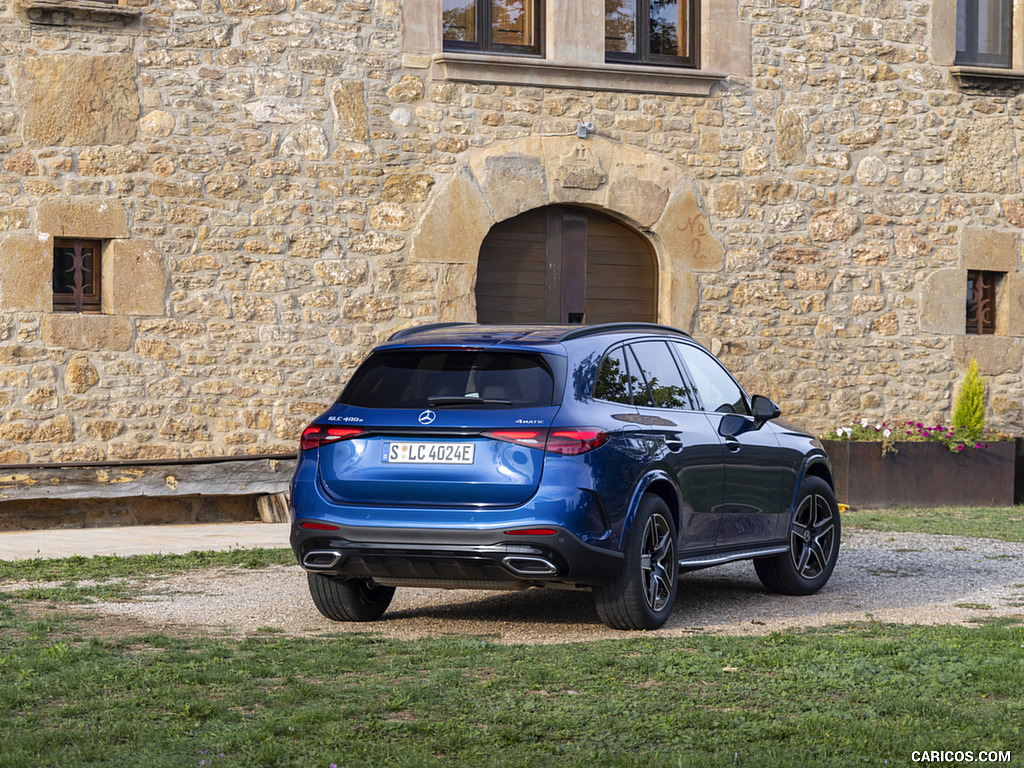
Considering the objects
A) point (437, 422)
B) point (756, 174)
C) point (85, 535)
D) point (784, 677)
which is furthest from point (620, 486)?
point (756, 174)

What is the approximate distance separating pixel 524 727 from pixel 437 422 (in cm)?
221

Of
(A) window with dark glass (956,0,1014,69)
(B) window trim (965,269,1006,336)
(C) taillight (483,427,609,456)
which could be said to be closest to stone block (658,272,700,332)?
(B) window trim (965,269,1006,336)

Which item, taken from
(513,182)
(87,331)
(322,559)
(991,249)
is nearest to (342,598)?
(322,559)

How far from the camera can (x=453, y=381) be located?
6754 mm

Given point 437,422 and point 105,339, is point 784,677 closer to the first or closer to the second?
point 437,422

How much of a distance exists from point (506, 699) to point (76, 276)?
27.9 feet

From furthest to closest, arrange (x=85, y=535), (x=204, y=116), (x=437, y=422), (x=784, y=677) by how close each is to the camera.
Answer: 1. (x=204, y=116)
2. (x=85, y=535)
3. (x=437, y=422)
4. (x=784, y=677)

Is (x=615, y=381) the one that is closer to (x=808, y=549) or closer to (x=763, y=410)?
(x=763, y=410)

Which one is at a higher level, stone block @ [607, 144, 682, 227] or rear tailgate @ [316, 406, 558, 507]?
stone block @ [607, 144, 682, 227]

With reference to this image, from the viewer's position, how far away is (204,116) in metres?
12.5

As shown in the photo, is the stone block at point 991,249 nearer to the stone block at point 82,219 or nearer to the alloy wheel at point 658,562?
the stone block at point 82,219

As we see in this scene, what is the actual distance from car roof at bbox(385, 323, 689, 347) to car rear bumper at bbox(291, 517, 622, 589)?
0.99 m

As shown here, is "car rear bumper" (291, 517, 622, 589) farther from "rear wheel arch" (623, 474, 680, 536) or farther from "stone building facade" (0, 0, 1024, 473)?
"stone building facade" (0, 0, 1024, 473)

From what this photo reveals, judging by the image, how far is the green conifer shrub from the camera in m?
14.6
